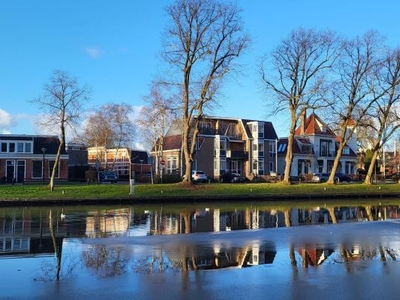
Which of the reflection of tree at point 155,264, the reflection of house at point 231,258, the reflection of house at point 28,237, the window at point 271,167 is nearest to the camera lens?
the reflection of tree at point 155,264

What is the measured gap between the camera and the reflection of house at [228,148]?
73.2 metres

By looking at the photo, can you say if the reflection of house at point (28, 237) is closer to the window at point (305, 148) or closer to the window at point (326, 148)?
the window at point (305, 148)

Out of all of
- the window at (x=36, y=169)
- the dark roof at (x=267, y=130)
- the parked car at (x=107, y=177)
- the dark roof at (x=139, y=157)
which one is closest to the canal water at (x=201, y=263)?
the parked car at (x=107, y=177)

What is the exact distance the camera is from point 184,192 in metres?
40.1

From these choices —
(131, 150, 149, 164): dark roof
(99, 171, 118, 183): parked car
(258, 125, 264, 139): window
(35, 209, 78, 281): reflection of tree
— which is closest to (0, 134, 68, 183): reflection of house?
(99, 171, 118, 183): parked car

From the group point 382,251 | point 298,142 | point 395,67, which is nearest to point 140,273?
point 382,251

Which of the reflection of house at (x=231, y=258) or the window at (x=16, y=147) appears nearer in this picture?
the reflection of house at (x=231, y=258)

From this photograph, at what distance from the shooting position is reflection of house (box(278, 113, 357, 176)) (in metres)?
85.1

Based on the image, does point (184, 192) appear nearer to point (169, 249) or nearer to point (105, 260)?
point (169, 249)

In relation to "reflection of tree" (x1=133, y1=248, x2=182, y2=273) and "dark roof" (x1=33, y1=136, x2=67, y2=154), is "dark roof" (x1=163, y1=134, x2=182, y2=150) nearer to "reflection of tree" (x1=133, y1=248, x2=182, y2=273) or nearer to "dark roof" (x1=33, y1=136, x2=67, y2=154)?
"dark roof" (x1=33, y1=136, x2=67, y2=154)

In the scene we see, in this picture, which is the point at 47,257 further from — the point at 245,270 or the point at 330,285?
the point at 330,285

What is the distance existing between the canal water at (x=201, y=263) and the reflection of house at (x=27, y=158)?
1889 inches

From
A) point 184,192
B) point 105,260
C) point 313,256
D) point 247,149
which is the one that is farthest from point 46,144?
point 313,256

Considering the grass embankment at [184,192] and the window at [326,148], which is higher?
the window at [326,148]
